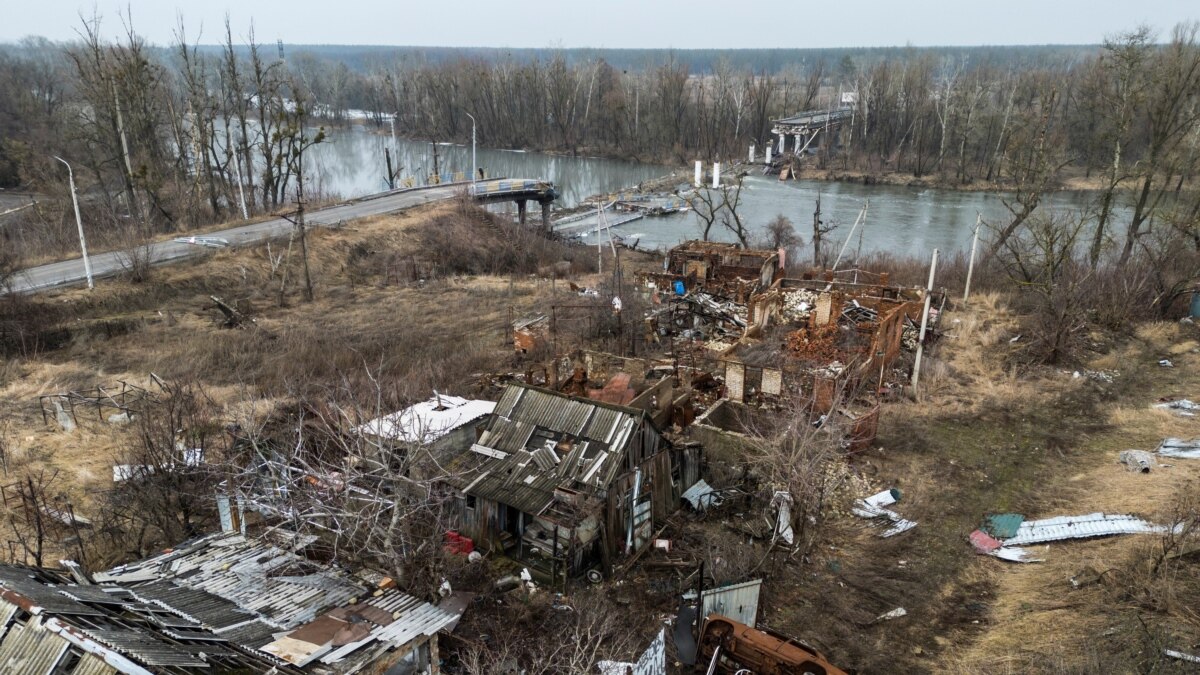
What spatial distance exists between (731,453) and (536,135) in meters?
69.3

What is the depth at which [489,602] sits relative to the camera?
10047 mm

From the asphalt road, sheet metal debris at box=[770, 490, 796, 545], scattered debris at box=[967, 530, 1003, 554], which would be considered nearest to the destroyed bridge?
the asphalt road

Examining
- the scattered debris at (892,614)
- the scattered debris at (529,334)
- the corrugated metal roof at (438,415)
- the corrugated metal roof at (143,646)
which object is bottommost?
the scattered debris at (892,614)

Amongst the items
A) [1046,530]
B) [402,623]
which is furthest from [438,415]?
[1046,530]

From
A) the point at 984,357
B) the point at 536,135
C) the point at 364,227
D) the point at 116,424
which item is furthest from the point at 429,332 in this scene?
the point at 536,135

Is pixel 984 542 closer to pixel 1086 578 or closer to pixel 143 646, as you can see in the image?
pixel 1086 578

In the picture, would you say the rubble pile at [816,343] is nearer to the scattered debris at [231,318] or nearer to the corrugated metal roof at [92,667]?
the corrugated metal roof at [92,667]

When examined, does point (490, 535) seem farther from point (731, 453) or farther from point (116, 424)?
point (116, 424)

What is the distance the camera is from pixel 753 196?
52312 millimetres

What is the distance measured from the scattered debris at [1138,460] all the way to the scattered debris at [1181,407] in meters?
2.87

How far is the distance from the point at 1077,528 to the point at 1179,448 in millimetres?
4602

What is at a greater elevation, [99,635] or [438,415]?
[99,635]

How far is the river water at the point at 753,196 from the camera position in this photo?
4038cm

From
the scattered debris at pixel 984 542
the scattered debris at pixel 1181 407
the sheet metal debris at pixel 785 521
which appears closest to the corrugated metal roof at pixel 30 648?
the sheet metal debris at pixel 785 521
